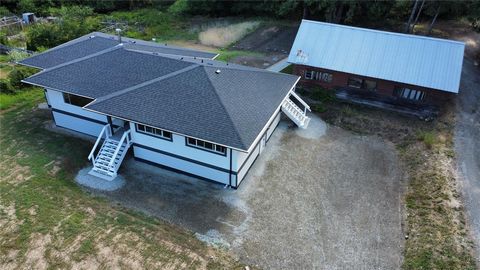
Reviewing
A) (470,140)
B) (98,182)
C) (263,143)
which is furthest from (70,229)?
(470,140)

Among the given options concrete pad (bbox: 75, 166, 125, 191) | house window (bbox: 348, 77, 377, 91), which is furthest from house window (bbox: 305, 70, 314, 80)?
concrete pad (bbox: 75, 166, 125, 191)

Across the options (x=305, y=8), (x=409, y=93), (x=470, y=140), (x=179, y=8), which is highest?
(x=305, y=8)

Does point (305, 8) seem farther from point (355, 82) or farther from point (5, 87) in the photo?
point (5, 87)

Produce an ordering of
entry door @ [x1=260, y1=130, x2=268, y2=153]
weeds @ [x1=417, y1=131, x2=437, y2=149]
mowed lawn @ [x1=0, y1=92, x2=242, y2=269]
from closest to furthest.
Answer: mowed lawn @ [x1=0, y1=92, x2=242, y2=269] → entry door @ [x1=260, y1=130, x2=268, y2=153] → weeds @ [x1=417, y1=131, x2=437, y2=149]

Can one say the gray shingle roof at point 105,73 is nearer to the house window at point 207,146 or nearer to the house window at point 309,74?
the house window at point 207,146

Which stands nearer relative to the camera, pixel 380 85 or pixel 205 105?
pixel 205 105

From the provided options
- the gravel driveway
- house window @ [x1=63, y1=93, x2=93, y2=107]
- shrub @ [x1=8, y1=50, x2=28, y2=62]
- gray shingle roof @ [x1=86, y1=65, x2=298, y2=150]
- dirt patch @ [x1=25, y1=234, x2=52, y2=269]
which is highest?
gray shingle roof @ [x1=86, y1=65, x2=298, y2=150]

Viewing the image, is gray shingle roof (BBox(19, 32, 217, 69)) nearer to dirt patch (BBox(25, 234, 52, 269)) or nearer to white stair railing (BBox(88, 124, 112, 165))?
white stair railing (BBox(88, 124, 112, 165))

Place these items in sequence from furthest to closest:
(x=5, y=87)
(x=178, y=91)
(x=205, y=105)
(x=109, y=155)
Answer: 1. (x=5, y=87)
2. (x=109, y=155)
3. (x=178, y=91)
4. (x=205, y=105)
